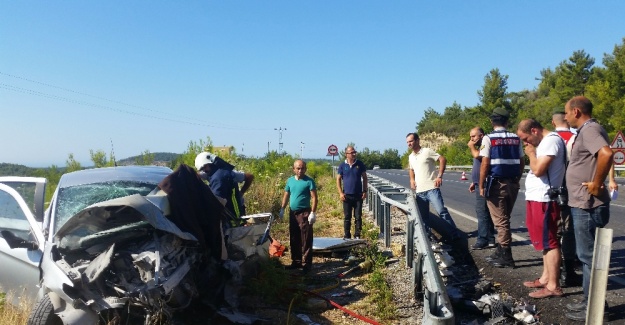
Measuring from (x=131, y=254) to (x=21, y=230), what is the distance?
79.2 inches

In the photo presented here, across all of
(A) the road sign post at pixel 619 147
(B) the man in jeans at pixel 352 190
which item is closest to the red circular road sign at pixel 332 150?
(A) the road sign post at pixel 619 147

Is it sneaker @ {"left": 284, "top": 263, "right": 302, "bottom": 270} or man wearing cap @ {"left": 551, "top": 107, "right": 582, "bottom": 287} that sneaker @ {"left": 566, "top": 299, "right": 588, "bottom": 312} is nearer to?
man wearing cap @ {"left": 551, "top": 107, "right": 582, "bottom": 287}

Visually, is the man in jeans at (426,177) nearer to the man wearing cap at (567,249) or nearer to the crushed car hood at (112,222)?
the man wearing cap at (567,249)

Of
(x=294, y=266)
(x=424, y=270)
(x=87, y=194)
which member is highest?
(x=87, y=194)

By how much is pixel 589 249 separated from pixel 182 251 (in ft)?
12.2

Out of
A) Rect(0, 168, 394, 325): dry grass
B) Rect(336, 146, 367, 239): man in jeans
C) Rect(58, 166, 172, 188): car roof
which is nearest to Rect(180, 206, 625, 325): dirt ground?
Rect(0, 168, 394, 325): dry grass

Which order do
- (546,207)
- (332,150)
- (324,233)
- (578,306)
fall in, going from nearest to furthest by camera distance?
(578,306) → (546,207) → (324,233) → (332,150)

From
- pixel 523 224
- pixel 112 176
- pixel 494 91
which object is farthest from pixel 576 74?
pixel 112 176

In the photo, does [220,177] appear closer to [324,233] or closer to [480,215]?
[480,215]

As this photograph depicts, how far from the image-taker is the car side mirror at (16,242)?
4.93 meters

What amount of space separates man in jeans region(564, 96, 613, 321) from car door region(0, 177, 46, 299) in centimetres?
512

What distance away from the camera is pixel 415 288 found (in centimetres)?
537

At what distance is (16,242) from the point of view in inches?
196

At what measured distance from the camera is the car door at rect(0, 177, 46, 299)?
17.1ft
